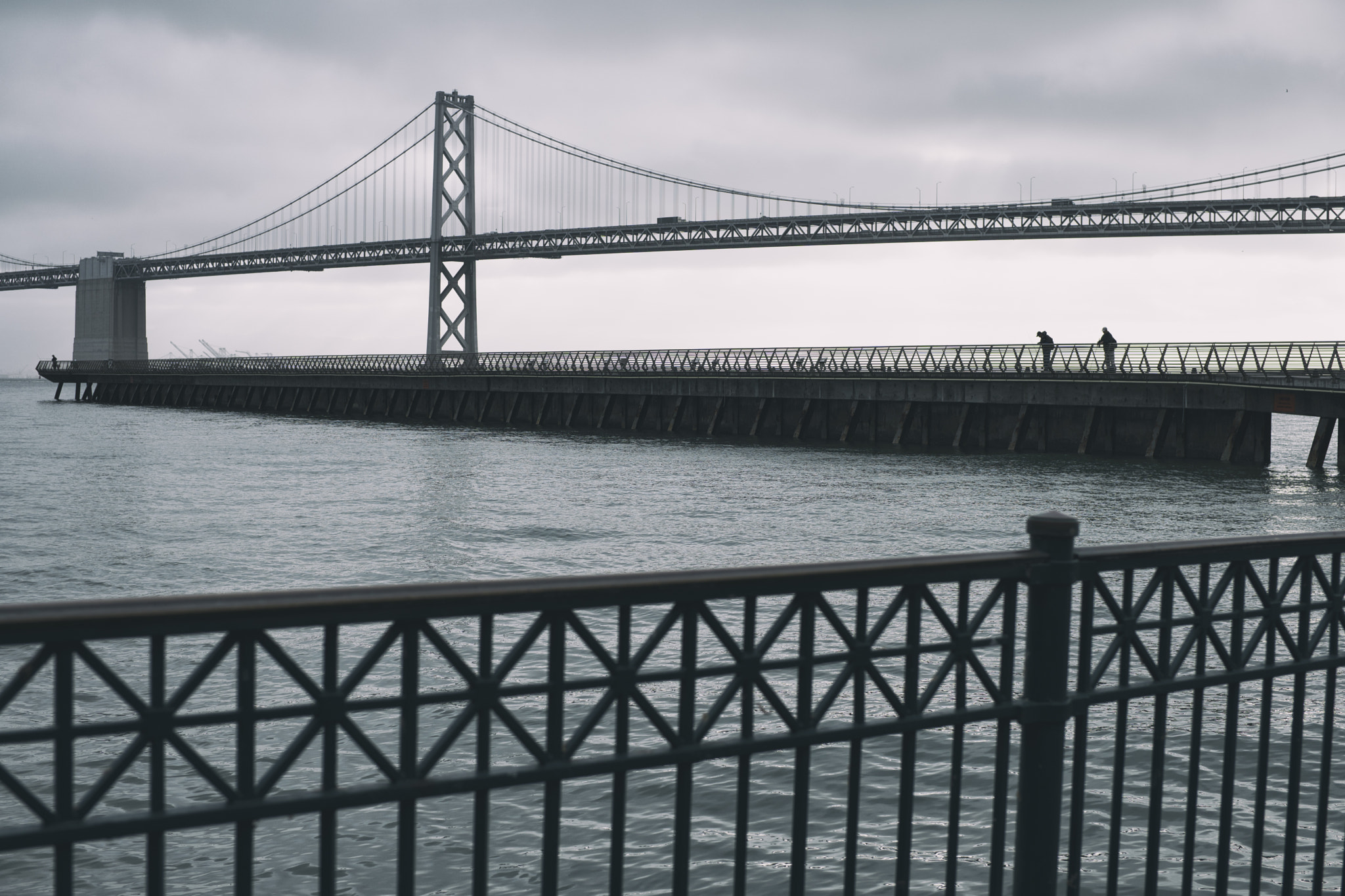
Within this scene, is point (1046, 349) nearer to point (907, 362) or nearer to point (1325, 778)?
point (907, 362)

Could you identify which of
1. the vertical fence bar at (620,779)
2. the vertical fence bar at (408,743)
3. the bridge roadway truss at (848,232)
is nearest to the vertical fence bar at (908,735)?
the vertical fence bar at (620,779)

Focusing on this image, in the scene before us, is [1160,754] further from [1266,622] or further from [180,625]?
[180,625]

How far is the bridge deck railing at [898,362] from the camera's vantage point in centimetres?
4169

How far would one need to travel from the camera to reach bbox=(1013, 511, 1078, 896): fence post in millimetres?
3188

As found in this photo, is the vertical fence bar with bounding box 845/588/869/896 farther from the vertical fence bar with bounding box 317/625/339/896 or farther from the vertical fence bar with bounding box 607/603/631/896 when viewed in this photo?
the vertical fence bar with bounding box 317/625/339/896

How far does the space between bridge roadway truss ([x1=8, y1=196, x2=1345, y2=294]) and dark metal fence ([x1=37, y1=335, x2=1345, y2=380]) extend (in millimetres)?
12484

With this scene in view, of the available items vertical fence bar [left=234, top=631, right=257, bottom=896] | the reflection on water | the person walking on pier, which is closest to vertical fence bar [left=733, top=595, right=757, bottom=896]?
vertical fence bar [left=234, top=631, right=257, bottom=896]

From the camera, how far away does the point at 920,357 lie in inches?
2034

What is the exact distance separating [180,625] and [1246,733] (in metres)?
10.0

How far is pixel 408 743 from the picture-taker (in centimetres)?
261

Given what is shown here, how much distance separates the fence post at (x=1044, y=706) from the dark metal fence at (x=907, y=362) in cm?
3881

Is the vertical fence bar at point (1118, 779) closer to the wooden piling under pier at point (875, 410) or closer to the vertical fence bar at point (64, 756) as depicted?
the vertical fence bar at point (64, 756)

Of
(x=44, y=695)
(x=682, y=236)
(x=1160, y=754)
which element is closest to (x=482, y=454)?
(x=44, y=695)

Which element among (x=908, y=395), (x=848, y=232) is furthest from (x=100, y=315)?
(x=908, y=395)
